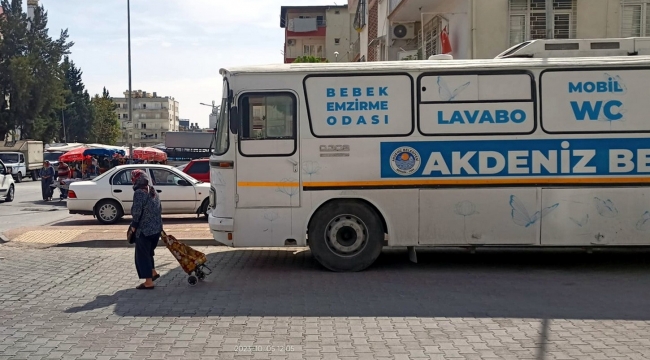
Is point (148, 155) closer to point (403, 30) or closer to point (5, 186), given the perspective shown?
point (5, 186)

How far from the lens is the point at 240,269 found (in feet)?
35.3

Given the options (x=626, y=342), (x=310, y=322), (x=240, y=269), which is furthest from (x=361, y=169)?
(x=626, y=342)

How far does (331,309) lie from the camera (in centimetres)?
800

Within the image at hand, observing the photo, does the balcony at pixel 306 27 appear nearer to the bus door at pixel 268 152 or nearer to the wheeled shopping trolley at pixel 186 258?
the bus door at pixel 268 152

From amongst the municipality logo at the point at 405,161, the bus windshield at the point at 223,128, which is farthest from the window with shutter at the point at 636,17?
the bus windshield at the point at 223,128

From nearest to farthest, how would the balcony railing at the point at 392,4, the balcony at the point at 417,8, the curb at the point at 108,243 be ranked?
1. the curb at the point at 108,243
2. the balcony at the point at 417,8
3. the balcony railing at the point at 392,4

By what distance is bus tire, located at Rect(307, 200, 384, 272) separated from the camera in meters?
10.1

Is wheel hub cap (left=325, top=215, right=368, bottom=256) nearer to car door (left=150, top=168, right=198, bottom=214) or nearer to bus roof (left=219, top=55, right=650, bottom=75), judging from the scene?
bus roof (left=219, top=55, right=650, bottom=75)

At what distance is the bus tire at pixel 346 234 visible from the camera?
33.3 ft

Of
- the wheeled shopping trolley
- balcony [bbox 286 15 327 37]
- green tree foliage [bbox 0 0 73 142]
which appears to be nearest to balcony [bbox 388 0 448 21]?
the wheeled shopping trolley

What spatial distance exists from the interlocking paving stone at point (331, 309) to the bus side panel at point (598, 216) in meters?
0.57

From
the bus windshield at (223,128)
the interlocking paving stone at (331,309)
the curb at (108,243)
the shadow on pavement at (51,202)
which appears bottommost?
the interlocking paving stone at (331,309)

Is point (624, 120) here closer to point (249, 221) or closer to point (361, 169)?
point (361, 169)

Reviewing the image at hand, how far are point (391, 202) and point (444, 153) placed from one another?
1040 millimetres
